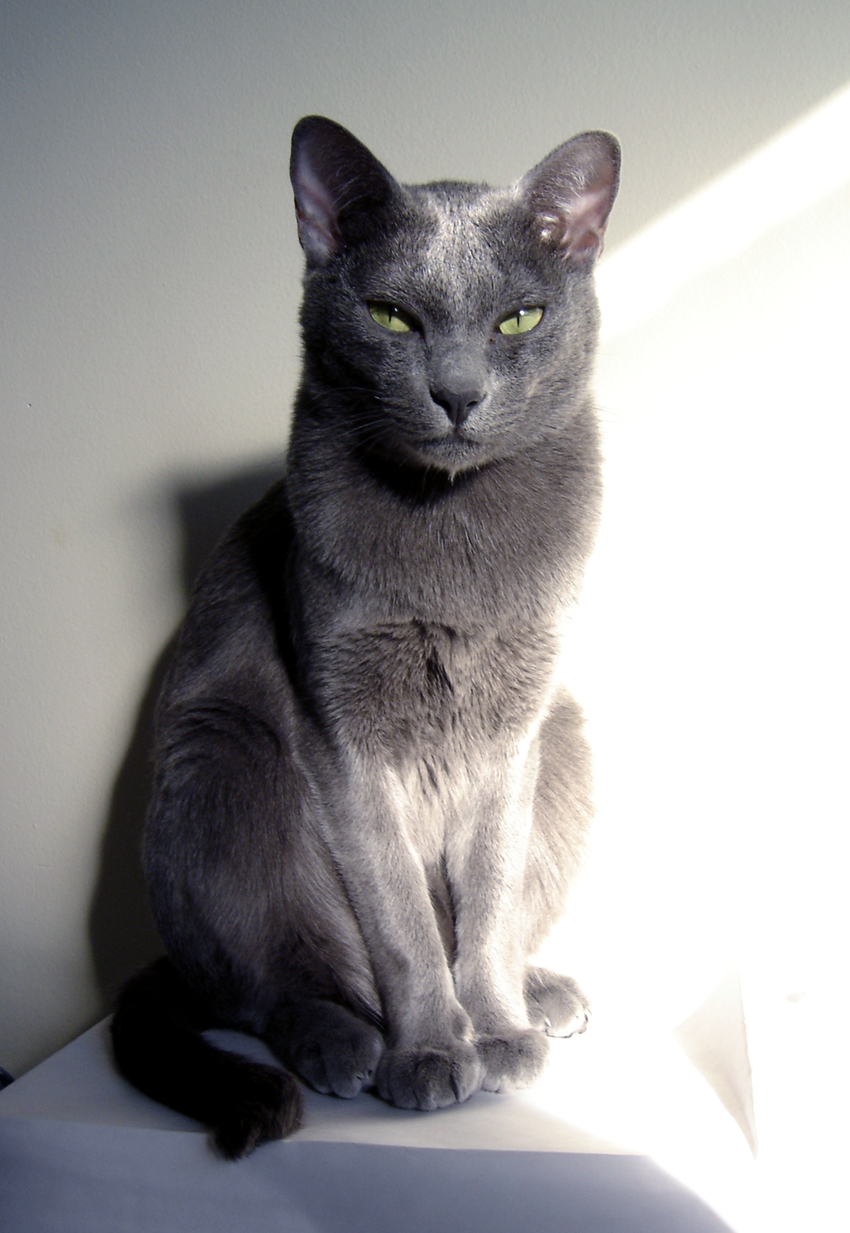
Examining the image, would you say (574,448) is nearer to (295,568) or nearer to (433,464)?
(433,464)

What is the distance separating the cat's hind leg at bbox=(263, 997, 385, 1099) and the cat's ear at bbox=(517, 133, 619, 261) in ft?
2.55

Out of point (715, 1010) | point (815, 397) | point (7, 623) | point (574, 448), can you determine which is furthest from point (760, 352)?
point (7, 623)

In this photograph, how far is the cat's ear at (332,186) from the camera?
0.82 meters

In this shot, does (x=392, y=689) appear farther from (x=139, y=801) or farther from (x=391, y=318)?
(x=139, y=801)

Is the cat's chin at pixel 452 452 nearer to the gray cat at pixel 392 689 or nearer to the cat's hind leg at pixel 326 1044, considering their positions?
the gray cat at pixel 392 689

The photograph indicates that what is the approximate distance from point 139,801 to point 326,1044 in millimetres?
703

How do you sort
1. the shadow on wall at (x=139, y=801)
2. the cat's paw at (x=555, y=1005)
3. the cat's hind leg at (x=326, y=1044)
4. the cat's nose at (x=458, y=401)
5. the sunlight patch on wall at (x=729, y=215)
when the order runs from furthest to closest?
the shadow on wall at (x=139, y=801)
the sunlight patch on wall at (x=729, y=215)
the cat's paw at (x=555, y=1005)
the cat's hind leg at (x=326, y=1044)
the cat's nose at (x=458, y=401)

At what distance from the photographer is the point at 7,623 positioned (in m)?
1.48

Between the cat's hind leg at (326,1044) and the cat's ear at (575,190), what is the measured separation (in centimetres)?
78

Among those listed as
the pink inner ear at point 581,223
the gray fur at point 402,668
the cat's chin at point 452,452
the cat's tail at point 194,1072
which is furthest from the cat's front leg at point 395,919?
the pink inner ear at point 581,223

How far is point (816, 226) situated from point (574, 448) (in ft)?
1.85

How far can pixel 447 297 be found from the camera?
2.60 feet

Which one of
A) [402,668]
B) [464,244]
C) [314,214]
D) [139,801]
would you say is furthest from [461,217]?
[139,801]

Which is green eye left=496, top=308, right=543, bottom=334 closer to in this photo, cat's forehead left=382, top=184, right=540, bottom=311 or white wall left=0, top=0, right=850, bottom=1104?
cat's forehead left=382, top=184, right=540, bottom=311
